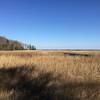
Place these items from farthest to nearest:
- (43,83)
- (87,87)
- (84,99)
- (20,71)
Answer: (20,71), (43,83), (87,87), (84,99)

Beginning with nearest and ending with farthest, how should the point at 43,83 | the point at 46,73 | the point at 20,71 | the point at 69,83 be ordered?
the point at 69,83
the point at 43,83
the point at 46,73
the point at 20,71

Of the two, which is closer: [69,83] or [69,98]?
[69,98]

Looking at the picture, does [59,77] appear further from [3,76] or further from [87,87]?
[3,76]

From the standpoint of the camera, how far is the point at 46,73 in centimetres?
865

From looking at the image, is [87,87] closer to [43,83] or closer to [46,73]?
[43,83]

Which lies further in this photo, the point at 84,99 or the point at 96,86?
the point at 96,86

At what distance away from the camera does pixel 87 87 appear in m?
6.24

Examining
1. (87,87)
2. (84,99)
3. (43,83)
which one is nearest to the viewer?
(84,99)

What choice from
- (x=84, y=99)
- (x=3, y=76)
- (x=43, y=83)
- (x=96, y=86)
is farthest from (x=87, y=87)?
(x=3, y=76)

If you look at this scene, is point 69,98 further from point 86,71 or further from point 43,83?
point 86,71

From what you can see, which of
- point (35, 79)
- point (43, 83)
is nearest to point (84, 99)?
point (43, 83)

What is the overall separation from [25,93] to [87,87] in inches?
69.6

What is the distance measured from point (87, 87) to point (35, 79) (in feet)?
7.90

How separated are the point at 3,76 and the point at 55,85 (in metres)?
2.98
